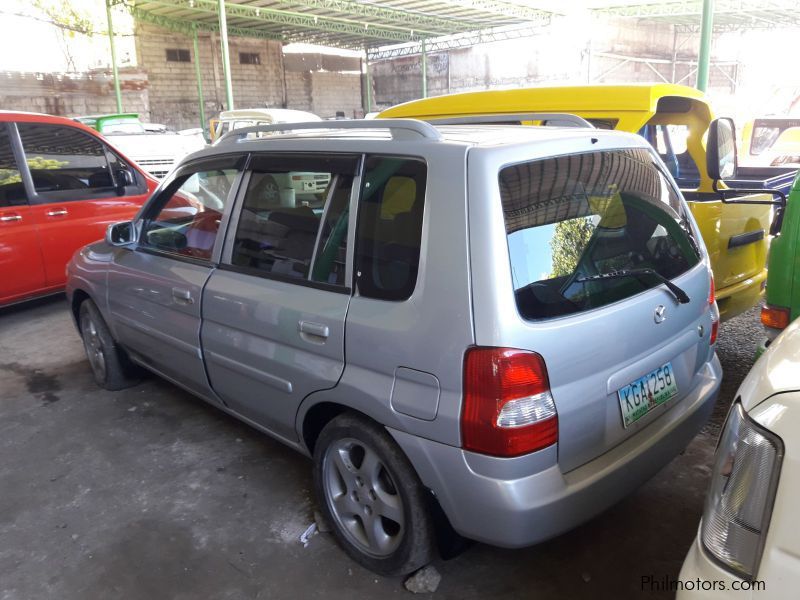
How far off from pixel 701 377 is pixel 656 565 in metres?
0.80

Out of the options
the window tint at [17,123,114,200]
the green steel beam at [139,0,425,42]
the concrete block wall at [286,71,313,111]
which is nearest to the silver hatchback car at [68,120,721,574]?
the window tint at [17,123,114,200]

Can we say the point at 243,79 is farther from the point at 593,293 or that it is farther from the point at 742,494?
the point at 742,494

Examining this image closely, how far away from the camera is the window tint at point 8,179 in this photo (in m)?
5.62

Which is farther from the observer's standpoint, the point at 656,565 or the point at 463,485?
the point at 656,565

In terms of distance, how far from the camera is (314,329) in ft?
8.10

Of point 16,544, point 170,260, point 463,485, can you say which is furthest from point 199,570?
point 170,260

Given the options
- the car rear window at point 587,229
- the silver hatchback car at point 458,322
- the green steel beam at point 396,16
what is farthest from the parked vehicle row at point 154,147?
the car rear window at point 587,229

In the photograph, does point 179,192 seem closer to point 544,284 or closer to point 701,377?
point 544,284

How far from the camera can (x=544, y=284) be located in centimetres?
209

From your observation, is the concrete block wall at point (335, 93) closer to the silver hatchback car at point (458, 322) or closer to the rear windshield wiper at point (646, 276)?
the silver hatchback car at point (458, 322)

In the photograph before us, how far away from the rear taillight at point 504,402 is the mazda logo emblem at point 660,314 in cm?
62

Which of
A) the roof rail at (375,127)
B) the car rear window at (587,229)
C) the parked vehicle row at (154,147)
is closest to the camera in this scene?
the car rear window at (587,229)

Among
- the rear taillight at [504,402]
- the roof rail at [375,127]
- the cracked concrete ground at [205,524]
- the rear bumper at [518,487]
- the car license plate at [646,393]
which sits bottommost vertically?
the cracked concrete ground at [205,524]

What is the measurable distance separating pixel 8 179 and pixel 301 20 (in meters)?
17.2
